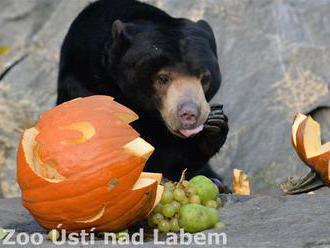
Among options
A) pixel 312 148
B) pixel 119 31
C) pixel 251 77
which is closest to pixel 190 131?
pixel 119 31

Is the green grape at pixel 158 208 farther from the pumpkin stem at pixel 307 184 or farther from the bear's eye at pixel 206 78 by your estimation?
the bear's eye at pixel 206 78

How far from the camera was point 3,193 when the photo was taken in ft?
20.9

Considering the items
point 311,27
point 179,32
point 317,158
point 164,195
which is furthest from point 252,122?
point 164,195

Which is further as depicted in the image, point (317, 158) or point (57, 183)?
point (317, 158)

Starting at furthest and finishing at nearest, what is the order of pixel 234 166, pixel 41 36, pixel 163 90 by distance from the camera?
1. pixel 41 36
2. pixel 234 166
3. pixel 163 90

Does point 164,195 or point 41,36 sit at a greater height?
point 41,36

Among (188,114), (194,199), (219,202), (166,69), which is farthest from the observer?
(166,69)

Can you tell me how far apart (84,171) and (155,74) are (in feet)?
5.82

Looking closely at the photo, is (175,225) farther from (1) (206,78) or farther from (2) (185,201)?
(1) (206,78)

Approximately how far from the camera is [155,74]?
15.3ft

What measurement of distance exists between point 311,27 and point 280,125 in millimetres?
821

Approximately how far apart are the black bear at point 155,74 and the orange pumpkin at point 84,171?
1.33m

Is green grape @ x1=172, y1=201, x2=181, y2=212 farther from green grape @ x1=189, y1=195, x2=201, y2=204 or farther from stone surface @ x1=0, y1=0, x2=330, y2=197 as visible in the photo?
stone surface @ x1=0, y1=0, x2=330, y2=197

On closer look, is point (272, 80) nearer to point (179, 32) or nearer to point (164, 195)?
point (179, 32)
